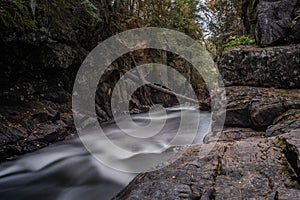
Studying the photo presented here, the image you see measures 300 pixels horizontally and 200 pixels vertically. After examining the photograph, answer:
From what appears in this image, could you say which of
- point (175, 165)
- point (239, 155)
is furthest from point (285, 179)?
point (175, 165)

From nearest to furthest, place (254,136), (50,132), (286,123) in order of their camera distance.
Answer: (286,123) → (254,136) → (50,132)

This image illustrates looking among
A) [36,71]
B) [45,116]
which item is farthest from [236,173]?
[36,71]

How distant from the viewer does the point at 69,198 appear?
372 centimetres

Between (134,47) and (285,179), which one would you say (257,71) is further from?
(134,47)

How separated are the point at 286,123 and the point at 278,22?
2.78m

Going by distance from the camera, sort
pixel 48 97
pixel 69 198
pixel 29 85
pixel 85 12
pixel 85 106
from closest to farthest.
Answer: pixel 69 198
pixel 29 85
pixel 48 97
pixel 85 106
pixel 85 12

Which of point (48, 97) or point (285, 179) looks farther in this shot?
point (48, 97)

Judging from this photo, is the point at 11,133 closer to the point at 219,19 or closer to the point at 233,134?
the point at 233,134

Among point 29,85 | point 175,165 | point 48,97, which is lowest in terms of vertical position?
point 175,165

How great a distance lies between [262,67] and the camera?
16.4 feet

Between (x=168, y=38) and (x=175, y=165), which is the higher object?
(x=168, y=38)

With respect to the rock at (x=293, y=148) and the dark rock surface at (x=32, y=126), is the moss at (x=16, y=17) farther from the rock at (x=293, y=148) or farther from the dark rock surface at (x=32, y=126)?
the rock at (x=293, y=148)

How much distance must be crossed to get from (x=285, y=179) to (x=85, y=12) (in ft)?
27.2

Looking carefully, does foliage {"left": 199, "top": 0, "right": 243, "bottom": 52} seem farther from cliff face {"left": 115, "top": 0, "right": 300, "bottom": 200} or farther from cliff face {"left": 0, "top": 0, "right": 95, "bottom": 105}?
cliff face {"left": 0, "top": 0, "right": 95, "bottom": 105}
